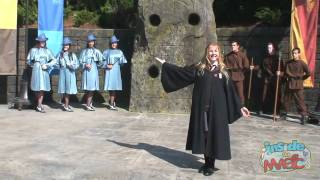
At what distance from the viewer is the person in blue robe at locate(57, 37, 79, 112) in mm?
12273

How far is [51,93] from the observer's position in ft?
45.3

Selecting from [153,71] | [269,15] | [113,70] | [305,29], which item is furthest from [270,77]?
[113,70]

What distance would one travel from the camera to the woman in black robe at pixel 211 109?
656 cm

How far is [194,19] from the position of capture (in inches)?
480

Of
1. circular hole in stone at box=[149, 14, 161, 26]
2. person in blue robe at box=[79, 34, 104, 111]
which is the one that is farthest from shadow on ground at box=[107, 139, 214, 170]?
circular hole in stone at box=[149, 14, 161, 26]

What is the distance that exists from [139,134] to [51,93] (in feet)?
16.9

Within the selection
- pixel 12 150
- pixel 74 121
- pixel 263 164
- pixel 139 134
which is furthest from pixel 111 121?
pixel 263 164

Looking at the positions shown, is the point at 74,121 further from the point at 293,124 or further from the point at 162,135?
the point at 293,124

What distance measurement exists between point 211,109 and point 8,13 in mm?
7126

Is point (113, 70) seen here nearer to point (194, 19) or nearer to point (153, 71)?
point (153, 71)

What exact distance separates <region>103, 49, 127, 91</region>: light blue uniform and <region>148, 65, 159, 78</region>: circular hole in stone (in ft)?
2.53

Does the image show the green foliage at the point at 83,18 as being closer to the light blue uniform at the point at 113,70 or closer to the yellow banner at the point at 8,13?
the light blue uniform at the point at 113,70

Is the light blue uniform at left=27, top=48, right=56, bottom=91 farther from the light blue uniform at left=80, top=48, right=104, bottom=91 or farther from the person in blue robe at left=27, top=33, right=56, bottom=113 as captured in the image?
the light blue uniform at left=80, top=48, right=104, bottom=91

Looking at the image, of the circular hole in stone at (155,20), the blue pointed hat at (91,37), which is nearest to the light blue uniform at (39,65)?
the blue pointed hat at (91,37)
